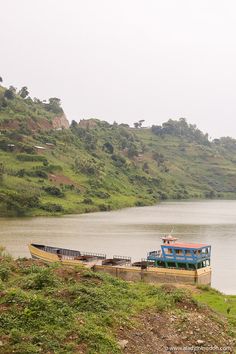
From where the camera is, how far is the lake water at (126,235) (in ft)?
180

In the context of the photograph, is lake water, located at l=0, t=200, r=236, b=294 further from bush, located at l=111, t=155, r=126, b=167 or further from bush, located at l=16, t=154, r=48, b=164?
bush, located at l=111, t=155, r=126, b=167

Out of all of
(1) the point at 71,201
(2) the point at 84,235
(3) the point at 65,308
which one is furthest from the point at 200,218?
(3) the point at 65,308

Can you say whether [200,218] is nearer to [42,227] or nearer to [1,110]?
[42,227]

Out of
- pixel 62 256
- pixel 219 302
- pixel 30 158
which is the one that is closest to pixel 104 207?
pixel 30 158

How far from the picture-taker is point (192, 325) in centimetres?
2119

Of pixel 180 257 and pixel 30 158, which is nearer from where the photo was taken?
pixel 180 257

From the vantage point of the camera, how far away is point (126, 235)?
73.0 metres

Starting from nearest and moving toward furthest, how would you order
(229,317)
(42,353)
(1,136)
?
(42,353), (229,317), (1,136)

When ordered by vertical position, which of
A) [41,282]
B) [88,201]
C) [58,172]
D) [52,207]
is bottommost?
[41,282]

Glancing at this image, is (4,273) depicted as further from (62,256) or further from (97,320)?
(62,256)

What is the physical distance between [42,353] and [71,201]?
3959 inches

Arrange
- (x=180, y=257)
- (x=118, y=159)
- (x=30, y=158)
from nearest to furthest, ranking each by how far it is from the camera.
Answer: (x=180, y=257) < (x=30, y=158) < (x=118, y=159)

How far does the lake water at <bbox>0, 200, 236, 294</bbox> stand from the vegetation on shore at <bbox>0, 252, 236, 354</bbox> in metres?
16.9

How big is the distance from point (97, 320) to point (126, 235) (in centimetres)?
5299
